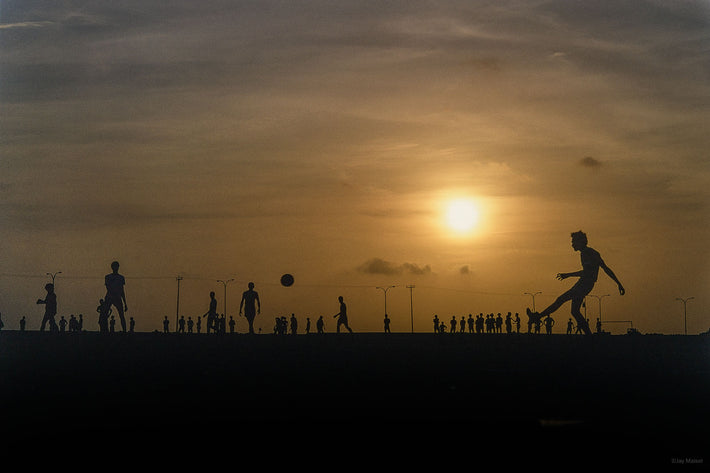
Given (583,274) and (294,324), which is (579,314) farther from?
(294,324)

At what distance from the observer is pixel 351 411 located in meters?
14.9

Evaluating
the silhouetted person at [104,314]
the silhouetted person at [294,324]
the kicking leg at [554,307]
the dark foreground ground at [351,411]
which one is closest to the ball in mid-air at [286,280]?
the silhouetted person at [294,324]

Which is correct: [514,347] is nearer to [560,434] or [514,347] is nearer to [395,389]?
[395,389]

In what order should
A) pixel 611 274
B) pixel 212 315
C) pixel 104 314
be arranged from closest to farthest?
pixel 611 274 < pixel 104 314 < pixel 212 315

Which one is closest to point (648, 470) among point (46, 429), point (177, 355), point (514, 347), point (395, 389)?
point (46, 429)

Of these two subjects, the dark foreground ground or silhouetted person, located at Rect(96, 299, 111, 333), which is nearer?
the dark foreground ground

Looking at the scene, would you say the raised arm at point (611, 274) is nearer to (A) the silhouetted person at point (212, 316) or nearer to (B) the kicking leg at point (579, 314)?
(B) the kicking leg at point (579, 314)

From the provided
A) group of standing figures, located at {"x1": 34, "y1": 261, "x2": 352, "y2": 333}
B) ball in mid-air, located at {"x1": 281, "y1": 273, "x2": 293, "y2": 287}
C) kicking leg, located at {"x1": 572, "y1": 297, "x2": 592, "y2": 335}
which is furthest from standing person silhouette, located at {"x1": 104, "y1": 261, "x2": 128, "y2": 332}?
ball in mid-air, located at {"x1": 281, "y1": 273, "x2": 293, "y2": 287}

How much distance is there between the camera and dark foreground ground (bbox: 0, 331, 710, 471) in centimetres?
1114

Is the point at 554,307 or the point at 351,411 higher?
the point at 554,307

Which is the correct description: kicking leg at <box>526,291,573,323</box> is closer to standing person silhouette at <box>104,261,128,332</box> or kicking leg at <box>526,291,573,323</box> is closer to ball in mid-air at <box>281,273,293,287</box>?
standing person silhouette at <box>104,261,128,332</box>

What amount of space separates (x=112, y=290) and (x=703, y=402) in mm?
25455

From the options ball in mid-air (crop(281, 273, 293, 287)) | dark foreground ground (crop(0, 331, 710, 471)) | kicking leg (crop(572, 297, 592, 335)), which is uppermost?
ball in mid-air (crop(281, 273, 293, 287))

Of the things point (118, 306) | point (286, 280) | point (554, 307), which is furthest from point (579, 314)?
point (286, 280)
